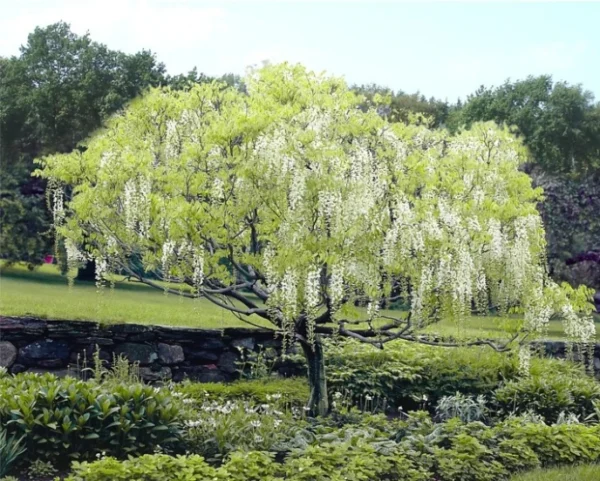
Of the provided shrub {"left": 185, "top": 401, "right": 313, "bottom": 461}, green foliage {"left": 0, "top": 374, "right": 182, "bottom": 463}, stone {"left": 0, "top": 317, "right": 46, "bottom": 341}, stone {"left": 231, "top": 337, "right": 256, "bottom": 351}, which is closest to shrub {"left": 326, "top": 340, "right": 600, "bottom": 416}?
stone {"left": 231, "top": 337, "right": 256, "bottom": 351}

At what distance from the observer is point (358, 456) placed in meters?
5.51

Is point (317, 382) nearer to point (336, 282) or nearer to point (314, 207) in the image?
point (336, 282)

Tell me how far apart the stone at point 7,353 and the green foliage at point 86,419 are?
350 cm

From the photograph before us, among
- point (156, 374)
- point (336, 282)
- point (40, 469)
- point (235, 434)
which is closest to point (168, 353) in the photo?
point (156, 374)

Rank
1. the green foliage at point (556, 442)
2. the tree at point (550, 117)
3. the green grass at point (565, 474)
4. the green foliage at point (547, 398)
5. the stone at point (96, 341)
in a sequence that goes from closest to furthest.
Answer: the green grass at point (565, 474), the green foliage at point (556, 442), the green foliage at point (547, 398), the stone at point (96, 341), the tree at point (550, 117)

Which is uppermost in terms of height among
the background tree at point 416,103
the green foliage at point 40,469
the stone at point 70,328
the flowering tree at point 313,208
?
the background tree at point 416,103

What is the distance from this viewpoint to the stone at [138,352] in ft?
32.4

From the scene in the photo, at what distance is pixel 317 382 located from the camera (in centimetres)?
824

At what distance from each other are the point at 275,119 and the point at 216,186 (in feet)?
2.93

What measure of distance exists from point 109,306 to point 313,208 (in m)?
8.38

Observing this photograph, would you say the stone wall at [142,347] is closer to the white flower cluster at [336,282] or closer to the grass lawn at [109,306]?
the grass lawn at [109,306]

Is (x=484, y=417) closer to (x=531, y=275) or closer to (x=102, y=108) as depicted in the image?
(x=531, y=275)

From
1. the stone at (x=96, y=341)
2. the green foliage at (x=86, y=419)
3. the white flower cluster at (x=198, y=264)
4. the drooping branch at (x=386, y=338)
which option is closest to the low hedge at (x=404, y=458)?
the green foliage at (x=86, y=419)

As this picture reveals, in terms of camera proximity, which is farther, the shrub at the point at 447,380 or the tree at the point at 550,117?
the tree at the point at 550,117
